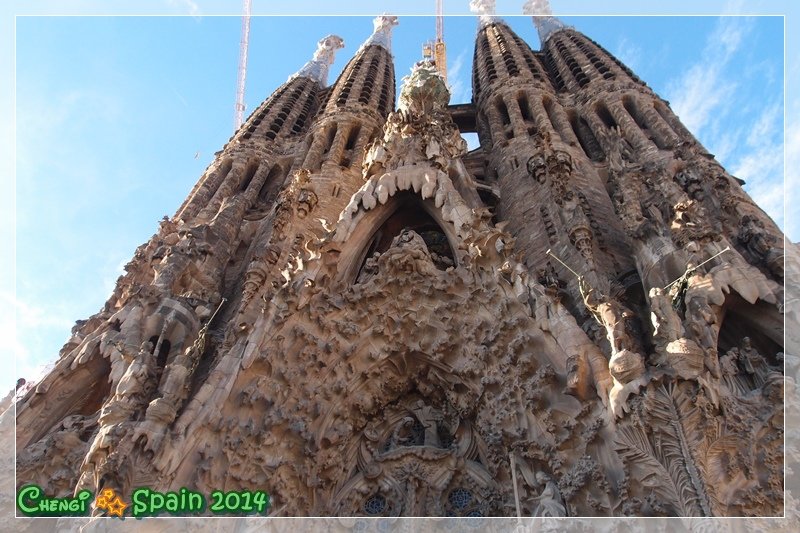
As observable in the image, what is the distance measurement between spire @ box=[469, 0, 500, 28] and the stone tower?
17.7 meters

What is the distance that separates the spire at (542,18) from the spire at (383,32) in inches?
244

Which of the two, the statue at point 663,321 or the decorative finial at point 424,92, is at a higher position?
the decorative finial at point 424,92

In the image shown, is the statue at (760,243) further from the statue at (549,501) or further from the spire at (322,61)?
the spire at (322,61)

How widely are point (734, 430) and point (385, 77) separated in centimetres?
2276

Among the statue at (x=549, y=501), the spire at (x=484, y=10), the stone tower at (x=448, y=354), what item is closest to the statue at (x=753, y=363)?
the stone tower at (x=448, y=354)

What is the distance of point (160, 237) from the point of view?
13406mm

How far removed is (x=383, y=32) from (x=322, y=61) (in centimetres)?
369

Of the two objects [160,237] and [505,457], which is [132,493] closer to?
[505,457]

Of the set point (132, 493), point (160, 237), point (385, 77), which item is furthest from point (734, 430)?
point (385, 77)

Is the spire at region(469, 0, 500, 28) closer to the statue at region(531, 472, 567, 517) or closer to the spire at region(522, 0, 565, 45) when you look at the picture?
the spire at region(522, 0, 565, 45)

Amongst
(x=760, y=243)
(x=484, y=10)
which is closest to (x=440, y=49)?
(x=484, y=10)

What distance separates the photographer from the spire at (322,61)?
93.2 feet

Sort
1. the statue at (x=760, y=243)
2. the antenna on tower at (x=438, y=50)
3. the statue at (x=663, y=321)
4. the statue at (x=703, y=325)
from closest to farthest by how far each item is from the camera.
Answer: the statue at (x=663, y=321), the statue at (x=703, y=325), the statue at (x=760, y=243), the antenna on tower at (x=438, y=50)

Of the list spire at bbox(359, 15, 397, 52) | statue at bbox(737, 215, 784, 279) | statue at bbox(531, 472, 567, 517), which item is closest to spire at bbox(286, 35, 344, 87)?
spire at bbox(359, 15, 397, 52)
